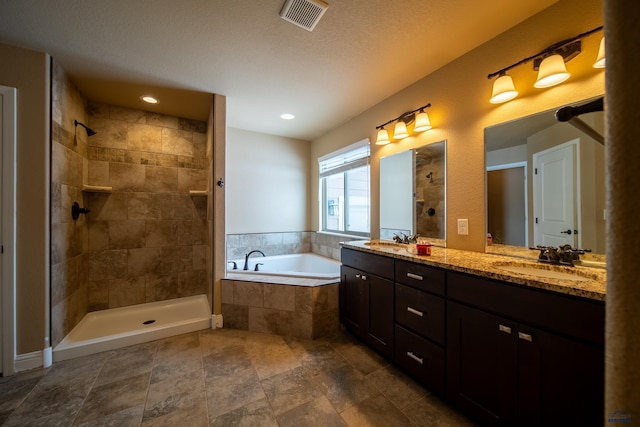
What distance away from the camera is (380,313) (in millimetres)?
2018

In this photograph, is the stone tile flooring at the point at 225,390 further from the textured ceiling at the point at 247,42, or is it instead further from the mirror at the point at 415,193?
the textured ceiling at the point at 247,42

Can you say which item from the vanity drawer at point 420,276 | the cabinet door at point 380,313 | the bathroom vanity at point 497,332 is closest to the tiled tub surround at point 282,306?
the cabinet door at point 380,313

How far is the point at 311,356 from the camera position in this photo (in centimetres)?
210

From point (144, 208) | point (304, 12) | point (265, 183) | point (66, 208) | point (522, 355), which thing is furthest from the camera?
point (265, 183)

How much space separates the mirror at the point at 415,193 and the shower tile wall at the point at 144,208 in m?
2.33

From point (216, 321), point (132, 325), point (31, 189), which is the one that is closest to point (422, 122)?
point (216, 321)

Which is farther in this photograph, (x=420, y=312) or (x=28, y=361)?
(x=28, y=361)

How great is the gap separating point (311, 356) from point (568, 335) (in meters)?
1.67

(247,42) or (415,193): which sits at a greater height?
(247,42)

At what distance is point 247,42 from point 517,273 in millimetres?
2275

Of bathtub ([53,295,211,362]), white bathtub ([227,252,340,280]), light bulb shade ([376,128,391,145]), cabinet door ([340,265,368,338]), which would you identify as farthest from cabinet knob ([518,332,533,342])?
bathtub ([53,295,211,362])

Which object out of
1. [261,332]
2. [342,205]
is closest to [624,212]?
[261,332]

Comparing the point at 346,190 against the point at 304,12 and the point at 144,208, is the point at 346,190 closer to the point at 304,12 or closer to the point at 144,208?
the point at 304,12

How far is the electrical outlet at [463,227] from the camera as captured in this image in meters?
1.99
